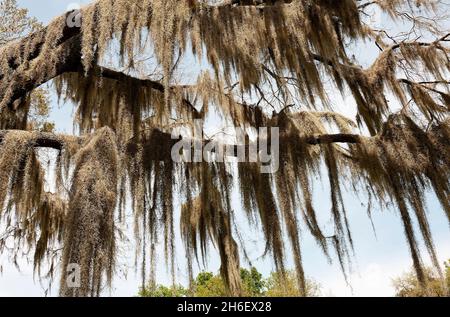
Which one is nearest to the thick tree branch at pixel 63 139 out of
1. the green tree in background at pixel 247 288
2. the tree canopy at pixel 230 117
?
the tree canopy at pixel 230 117

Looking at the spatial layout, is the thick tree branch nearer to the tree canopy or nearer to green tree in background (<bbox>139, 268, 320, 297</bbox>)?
the tree canopy

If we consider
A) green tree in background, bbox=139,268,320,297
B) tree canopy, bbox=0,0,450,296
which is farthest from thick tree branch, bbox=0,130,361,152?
green tree in background, bbox=139,268,320,297

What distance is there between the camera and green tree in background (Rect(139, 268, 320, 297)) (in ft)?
14.7

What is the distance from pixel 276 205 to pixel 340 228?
0.62 metres

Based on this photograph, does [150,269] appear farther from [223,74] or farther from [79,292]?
[223,74]

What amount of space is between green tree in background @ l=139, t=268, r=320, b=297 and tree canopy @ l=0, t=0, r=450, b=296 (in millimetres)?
214

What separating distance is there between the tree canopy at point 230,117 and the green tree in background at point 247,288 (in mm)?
214

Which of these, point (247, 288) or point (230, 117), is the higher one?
point (230, 117)

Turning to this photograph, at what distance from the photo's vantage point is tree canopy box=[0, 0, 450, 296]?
437cm

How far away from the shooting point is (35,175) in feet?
17.5

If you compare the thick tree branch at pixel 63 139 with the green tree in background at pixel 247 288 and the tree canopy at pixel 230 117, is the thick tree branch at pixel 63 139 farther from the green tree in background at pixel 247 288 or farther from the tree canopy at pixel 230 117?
the green tree in background at pixel 247 288

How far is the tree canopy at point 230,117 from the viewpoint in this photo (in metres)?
4.37

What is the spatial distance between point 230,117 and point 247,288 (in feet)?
6.95

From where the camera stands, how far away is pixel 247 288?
247 inches
